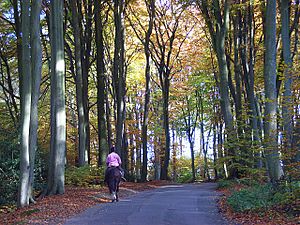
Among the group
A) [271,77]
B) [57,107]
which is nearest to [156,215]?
[271,77]

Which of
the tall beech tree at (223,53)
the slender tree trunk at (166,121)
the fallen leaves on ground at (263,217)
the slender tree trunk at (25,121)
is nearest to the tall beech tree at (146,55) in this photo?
the slender tree trunk at (166,121)

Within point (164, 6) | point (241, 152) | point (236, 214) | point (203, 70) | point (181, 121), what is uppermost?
point (164, 6)

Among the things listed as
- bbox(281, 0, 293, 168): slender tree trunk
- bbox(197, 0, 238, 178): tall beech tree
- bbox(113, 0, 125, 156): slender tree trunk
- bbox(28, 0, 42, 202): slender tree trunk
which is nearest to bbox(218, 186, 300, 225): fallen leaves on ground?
bbox(281, 0, 293, 168): slender tree trunk

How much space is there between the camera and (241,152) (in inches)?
619

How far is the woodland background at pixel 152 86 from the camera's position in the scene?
11.5 m

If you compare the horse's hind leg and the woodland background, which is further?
the horse's hind leg

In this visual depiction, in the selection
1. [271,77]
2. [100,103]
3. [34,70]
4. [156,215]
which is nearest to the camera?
[156,215]

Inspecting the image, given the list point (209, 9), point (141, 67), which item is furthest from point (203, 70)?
point (209, 9)

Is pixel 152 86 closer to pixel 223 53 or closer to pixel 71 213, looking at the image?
pixel 223 53

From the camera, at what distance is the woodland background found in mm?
11469

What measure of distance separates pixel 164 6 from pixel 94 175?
1441 cm

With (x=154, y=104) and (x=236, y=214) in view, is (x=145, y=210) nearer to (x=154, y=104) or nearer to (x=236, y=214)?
(x=236, y=214)

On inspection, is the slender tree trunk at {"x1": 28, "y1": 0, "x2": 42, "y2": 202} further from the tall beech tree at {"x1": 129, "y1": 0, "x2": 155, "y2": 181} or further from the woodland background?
the tall beech tree at {"x1": 129, "y1": 0, "x2": 155, "y2": 181}

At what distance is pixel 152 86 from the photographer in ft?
126
